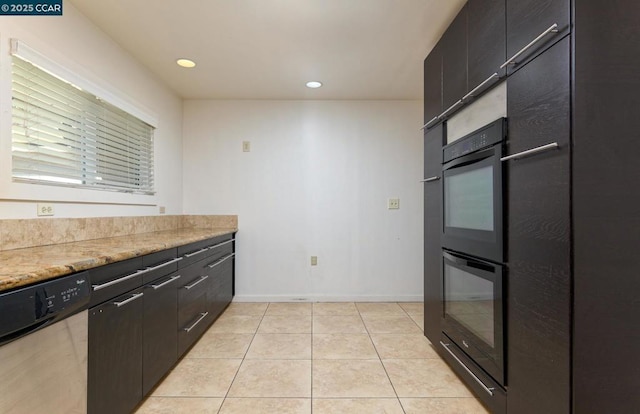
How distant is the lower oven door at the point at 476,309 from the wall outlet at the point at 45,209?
2.45m

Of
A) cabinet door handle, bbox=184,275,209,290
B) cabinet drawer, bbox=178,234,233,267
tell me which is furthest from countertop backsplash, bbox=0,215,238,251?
cabinet door handle, bbox=184,275,209,290

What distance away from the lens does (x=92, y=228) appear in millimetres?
2102

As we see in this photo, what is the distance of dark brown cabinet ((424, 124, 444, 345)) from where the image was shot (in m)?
2.15

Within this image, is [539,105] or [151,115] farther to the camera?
[151,115]

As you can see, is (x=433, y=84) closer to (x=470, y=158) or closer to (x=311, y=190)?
(x=470, y=158)

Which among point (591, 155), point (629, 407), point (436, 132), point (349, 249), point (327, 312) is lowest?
point (327, 312)

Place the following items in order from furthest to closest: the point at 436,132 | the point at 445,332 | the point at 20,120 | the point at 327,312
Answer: the point at 327,312 → the point at 436,132 → the point at 445,332 → the point at 20,120

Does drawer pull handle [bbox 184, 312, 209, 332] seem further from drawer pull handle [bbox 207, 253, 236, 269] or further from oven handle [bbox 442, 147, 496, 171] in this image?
oven handle [bbox 442, 147, 496, 171]

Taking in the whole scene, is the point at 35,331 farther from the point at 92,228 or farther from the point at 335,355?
the point at 335,355

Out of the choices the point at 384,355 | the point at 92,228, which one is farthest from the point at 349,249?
the point at 92,228

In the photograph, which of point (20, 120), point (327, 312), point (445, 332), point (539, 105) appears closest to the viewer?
point (539, 105)

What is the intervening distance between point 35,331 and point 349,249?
296 cm

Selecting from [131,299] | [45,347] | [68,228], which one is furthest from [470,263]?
[68,228]

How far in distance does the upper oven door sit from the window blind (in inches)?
96.0
